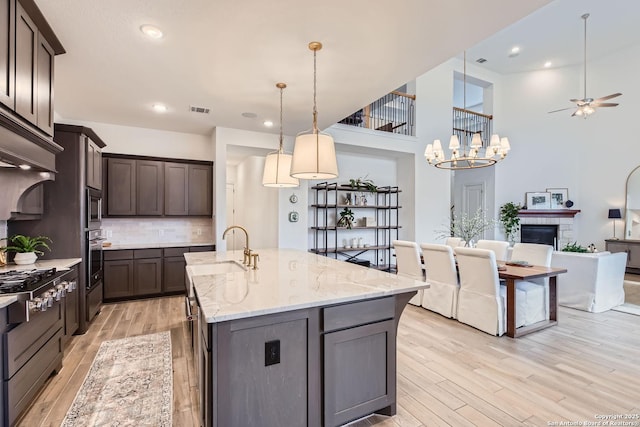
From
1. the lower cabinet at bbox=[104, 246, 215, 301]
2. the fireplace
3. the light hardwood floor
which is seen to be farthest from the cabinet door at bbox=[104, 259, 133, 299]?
the fireplace

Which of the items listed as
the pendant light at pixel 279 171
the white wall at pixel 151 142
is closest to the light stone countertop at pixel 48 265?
the pendant light at pixel 279 171

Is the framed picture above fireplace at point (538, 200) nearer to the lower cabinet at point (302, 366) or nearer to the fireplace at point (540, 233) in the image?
the fireplace at point (540, 233)

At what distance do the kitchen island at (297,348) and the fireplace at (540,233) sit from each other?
776 cm

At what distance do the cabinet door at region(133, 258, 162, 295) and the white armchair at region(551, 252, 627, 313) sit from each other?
222 inches

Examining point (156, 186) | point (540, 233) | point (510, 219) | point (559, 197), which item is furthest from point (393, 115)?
point (156, 186)

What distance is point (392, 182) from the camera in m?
7.52

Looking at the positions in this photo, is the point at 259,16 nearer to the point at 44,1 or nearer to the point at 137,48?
the point at 137,48

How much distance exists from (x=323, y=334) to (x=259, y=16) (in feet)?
7.17

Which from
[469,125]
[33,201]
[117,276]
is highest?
[469,125]

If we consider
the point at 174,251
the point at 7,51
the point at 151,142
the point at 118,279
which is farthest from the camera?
the point at 151,142

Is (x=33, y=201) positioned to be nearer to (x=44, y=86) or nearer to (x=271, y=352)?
(x=44, y=86)

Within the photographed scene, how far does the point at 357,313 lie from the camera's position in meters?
1.84

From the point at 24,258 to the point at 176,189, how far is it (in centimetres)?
238

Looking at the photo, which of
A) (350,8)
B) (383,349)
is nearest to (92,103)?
(350,8)
